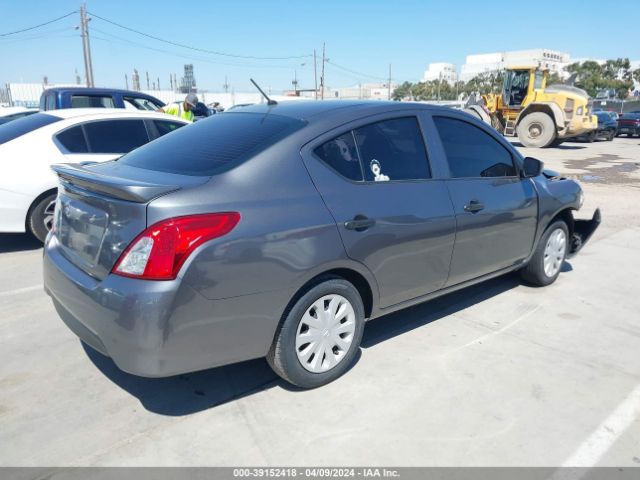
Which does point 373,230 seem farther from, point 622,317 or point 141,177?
point 622,317

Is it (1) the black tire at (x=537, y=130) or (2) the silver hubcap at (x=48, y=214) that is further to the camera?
(1) the black tire at (x=537, y=130)

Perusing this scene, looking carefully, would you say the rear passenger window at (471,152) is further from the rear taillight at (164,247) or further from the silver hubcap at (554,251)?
the rear taillight at (164,247)

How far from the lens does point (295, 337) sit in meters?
2.93

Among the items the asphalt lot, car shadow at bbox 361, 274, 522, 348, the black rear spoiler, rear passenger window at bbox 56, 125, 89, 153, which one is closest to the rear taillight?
the black rear spoiler

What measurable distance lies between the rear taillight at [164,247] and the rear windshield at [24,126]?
4207mm

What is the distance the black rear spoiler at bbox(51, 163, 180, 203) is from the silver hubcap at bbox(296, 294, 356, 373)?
1.05 meters

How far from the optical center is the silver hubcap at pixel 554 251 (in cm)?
485

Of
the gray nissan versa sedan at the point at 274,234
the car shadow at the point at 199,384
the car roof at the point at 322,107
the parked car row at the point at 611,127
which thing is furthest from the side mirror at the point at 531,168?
the parked car row at the point at 611,127

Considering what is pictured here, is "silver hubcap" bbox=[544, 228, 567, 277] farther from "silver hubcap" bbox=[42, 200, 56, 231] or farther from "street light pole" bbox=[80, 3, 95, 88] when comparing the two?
"street light pole" bbox=[80, 3, 95, 88]

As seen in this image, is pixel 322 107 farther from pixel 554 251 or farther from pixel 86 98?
pixel 86 98

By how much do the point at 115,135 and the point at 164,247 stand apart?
4.43 meters

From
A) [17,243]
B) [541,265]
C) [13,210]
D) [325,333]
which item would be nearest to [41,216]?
[13,210]

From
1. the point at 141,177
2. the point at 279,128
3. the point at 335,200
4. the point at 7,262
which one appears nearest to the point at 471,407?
the point at 335,200

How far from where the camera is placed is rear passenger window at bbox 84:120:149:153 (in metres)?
6.15
